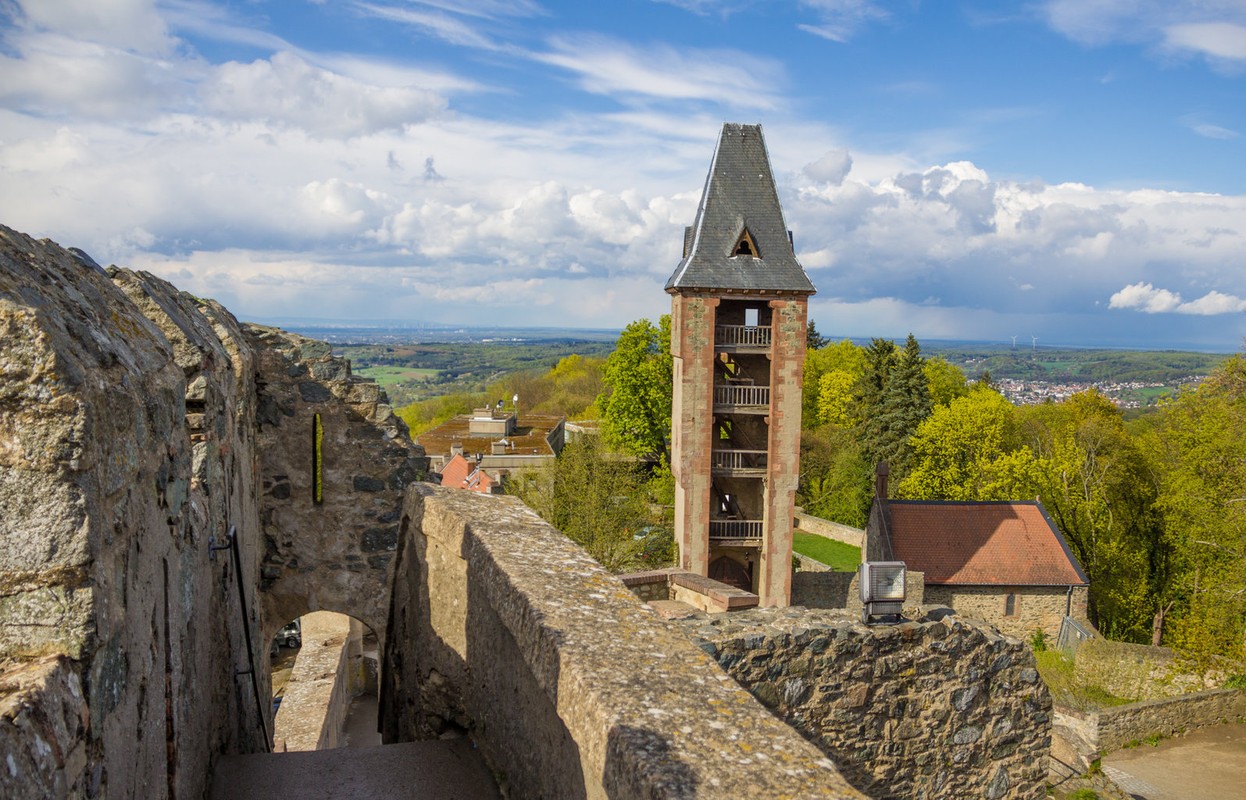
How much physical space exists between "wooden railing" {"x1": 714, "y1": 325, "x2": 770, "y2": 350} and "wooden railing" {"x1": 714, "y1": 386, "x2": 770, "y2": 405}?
1151 mm

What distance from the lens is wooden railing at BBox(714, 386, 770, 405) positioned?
24625 mm

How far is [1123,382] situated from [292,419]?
127 m

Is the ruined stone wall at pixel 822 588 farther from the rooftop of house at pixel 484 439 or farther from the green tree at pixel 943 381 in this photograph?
the green tree at pixel 943 381

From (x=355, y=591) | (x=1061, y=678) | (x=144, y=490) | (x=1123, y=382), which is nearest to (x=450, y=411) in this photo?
(x=1061, y=678)

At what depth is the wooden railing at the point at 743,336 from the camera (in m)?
24.4

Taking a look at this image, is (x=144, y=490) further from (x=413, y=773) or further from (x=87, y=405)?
(x=413, y=773)

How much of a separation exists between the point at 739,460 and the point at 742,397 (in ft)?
5.64

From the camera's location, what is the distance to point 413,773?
495 centimetres

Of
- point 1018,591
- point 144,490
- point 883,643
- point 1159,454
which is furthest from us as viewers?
point 1159,454

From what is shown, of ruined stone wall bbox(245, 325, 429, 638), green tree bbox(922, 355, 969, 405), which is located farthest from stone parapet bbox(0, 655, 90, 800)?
green tree bbox(922, 355, 969, 405)

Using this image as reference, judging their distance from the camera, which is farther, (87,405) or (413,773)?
(413,773)

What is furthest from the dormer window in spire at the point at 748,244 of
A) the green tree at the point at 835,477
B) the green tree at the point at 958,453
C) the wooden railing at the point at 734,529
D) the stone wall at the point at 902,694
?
the green tree at the point at 835,477

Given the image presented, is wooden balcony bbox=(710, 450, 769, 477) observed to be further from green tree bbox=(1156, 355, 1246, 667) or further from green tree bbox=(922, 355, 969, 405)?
green tree bbox=(922, 355, 969, 405)

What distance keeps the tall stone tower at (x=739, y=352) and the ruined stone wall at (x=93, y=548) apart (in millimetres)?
19738
